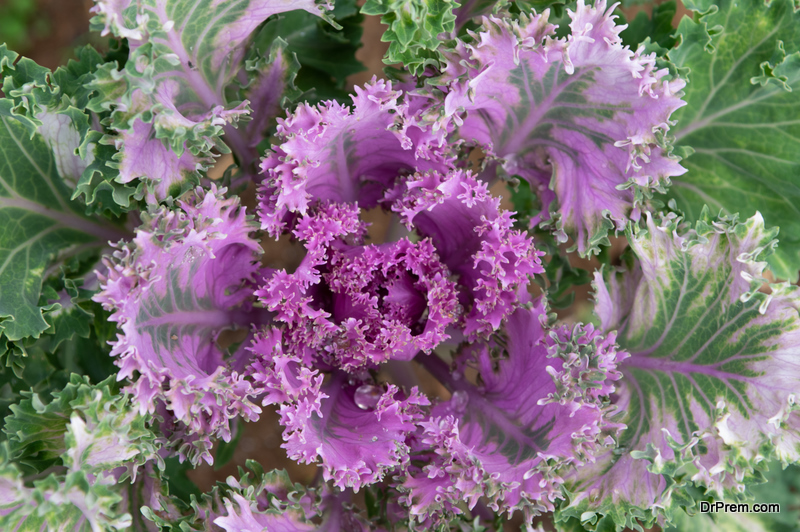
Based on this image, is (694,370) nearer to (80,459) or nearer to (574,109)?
(574,109)

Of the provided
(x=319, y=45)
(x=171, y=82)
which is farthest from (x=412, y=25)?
(x=319, y=45)

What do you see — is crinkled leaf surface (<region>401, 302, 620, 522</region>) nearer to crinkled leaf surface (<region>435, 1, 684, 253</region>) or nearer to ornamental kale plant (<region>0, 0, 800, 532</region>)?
ornamental kale plant (<region>0, 0, 800, 532</region>)

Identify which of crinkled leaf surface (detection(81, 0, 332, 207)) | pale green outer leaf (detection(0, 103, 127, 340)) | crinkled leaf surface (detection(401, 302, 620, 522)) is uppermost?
crinkled leaf surface (detection(81, 0, 332, 207))

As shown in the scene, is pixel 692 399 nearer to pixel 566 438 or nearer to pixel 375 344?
pixel 566 438

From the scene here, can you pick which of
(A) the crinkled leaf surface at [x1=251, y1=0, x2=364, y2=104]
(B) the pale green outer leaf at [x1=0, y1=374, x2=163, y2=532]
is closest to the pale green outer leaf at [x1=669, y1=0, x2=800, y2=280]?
(A) the crinkled leaf surface at [x1=251, y1=0, x2=364, y2=104]

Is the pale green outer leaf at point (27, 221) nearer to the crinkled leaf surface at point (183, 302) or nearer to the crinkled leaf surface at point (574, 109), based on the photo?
the crinkled leaf surface at point (183, 302)

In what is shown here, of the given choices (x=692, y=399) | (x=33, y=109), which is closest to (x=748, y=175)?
(x=692, y=399)
